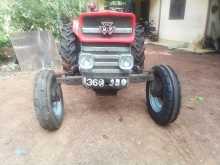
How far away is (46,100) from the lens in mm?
2928

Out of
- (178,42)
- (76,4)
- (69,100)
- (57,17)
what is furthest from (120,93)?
(178,42)

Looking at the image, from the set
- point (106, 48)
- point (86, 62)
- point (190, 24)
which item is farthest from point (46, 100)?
point (190, 24)

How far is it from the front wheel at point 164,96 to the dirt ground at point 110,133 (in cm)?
16

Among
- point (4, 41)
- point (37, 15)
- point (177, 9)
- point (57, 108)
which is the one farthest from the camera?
point (177, 9)

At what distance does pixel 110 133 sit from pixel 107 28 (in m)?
1.30

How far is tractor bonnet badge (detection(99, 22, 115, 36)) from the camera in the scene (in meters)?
3.21

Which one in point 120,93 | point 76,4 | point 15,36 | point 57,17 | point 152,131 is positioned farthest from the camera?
point 76,4

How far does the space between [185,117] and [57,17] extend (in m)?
5.13

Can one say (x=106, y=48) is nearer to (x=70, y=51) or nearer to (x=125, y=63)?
(x=125, y=63)

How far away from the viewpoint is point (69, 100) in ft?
13.9

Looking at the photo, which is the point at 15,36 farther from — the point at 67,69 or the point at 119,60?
the point at 119,60

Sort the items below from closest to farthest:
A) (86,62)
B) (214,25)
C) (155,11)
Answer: (86,62)
(214,25)
(155,11)

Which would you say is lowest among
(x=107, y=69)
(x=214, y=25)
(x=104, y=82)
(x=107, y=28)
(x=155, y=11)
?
(x=104, y=82)

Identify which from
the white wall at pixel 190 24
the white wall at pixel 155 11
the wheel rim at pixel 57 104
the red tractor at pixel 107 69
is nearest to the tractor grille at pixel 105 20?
the red tractor at pixel 107 69
